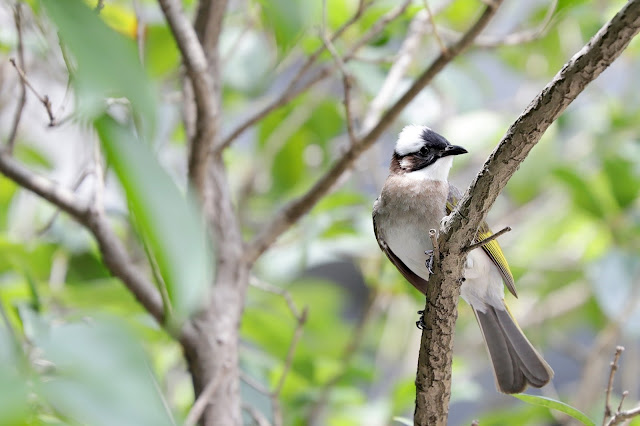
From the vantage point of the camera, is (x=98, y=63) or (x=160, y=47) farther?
(x=160, y=47)

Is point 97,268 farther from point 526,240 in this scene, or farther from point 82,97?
point 82,97

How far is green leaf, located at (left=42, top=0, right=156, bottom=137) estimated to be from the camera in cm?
37

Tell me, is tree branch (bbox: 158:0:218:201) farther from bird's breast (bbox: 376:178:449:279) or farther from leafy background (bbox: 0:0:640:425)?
bird's breast (bbox: 376:178:449:279)

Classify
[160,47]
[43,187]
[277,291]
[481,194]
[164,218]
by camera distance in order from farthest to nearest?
1. [160,47]
2. [277,291]
3. [43,187]
4. [481,194]
5. [164,218]

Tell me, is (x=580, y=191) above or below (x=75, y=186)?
above

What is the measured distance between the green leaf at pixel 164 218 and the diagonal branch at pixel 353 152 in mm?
768

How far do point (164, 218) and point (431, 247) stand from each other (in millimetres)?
839

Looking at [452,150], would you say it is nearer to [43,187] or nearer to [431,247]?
[431,247]

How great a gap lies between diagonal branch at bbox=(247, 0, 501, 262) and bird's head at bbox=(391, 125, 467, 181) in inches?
5.7

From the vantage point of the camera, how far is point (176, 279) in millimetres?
357

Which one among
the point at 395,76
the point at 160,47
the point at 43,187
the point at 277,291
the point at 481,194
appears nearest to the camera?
the point at 481,194

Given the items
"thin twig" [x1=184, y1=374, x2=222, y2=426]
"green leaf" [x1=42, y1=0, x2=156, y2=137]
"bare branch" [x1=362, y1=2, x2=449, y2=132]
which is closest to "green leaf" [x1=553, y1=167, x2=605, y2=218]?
"bare branch" [x1=362, y1=2, x2=449, y2=132]

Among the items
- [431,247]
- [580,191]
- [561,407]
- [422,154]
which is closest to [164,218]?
[561,407]

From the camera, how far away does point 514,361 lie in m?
1.17
